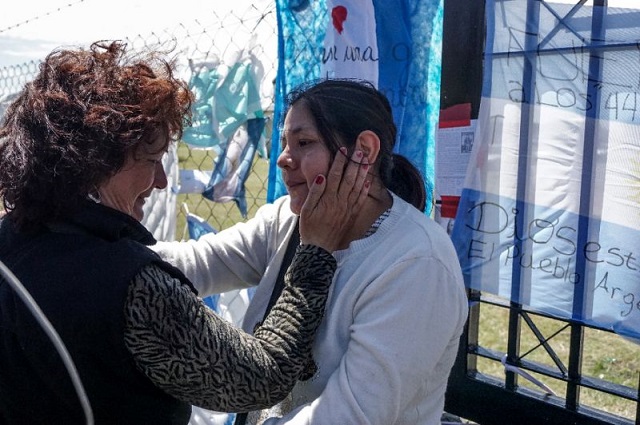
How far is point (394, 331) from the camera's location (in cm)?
135

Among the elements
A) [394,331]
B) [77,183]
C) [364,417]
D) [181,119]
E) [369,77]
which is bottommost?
[364,417]

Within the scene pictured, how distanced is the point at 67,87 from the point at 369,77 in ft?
4.08

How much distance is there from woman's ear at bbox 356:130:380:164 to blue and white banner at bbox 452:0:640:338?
0.75 m

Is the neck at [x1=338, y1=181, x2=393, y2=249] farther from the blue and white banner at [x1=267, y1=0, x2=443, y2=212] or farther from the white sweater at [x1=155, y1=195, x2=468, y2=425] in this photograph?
the blue and white banner at [x1=267, y1=0, x2=443, y2=212]

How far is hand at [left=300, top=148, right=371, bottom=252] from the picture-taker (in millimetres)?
1515

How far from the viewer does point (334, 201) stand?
1.53 meters

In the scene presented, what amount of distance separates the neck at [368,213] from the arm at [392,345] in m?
0.22

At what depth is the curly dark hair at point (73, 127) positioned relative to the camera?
4.19 feet

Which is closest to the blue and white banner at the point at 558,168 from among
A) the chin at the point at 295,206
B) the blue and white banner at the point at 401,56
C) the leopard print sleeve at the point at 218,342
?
the blue and white banner at the point at 401,56

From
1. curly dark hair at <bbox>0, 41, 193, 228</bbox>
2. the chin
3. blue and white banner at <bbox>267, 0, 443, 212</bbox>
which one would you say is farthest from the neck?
blue and white banner at <bbox>267, 0, 443, 212</bbox>

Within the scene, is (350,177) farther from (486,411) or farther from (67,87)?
(486,411)

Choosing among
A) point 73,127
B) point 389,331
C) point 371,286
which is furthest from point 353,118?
point 73,127

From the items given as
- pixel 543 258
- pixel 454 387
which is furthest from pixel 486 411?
pixel 543 258

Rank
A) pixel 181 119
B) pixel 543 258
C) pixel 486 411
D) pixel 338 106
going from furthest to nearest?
1. pixel 486 411
2. pixel 543 258
3. pixel 338 106
4. pixel 181 119
